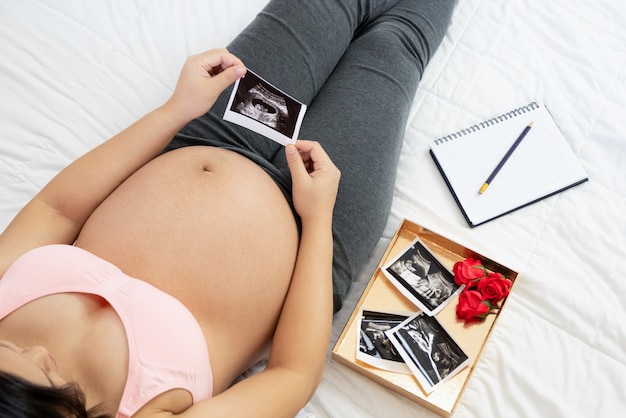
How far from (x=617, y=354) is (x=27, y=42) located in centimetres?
150

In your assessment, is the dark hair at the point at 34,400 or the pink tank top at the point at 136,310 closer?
the dark hair at the point at 34,400

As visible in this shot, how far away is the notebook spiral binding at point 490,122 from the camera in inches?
52.9

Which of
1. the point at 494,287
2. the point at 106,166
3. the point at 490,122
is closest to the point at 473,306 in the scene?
the point at 494,287

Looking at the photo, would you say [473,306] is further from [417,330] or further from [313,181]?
[313,181]

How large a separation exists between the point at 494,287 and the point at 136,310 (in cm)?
69

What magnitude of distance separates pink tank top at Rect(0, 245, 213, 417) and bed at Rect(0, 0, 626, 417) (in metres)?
0.31

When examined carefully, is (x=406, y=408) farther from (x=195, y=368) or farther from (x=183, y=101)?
(x=183, y=101)

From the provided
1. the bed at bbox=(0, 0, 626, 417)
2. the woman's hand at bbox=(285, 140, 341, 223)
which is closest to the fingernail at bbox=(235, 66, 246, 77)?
the woman's hand at bbox=(285, 140, 341, 223)

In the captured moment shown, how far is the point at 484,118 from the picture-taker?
1.38 meters

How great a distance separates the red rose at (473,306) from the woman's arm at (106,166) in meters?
0.64

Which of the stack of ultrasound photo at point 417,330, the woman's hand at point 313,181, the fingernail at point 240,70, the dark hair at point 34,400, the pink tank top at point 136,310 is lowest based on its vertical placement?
the stack of ultrasound photo at point 417,330

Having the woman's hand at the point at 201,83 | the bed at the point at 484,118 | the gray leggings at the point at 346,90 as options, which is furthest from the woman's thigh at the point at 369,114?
the woman's hand at the point at 201,83

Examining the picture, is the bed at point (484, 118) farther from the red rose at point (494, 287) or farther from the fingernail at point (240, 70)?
the fingernail at point (240, 70)

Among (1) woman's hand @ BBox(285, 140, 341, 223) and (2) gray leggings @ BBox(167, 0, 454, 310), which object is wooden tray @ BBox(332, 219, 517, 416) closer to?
(2) gray leggings @ BBox(167, 0, 454, 310)
